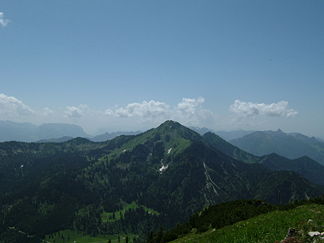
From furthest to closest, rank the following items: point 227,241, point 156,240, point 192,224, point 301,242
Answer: point 192,224 < point 156,240 < point 227,241 < point 301,242

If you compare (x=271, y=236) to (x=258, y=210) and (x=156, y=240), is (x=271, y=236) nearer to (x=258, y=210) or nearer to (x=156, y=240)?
(x=258, y=210)

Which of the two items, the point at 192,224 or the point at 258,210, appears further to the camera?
the point at 192,224

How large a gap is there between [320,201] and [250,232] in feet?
134

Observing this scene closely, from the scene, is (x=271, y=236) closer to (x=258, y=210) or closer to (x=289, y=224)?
(x=289, y=224)

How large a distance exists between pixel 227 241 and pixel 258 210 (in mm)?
43244

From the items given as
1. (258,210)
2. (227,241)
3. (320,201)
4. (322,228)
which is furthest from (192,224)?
(322,228)

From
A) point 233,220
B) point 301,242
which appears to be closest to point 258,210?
point 233,220

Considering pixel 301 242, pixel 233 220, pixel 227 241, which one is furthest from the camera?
pixel 233 220

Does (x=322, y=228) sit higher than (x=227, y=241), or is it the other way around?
(x=322, y=228)

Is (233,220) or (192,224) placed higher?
(233,220)

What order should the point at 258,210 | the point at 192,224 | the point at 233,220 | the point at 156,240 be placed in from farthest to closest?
the point at 192,224, the point at 156,240, the point at 258,210, the point at 233,220

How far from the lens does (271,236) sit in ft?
72.0

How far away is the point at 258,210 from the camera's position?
2566 inches

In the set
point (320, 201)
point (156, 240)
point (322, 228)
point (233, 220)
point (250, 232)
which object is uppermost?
point (322, 228)
